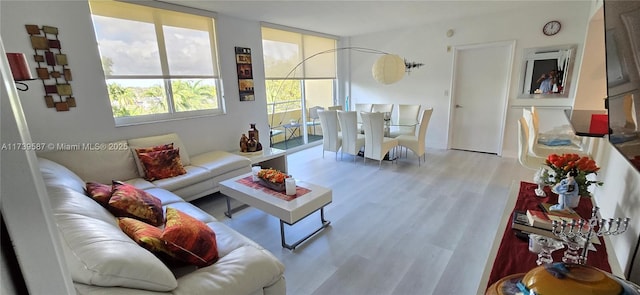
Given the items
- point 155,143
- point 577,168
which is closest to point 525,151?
point 577,168

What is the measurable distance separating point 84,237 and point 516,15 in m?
5.68

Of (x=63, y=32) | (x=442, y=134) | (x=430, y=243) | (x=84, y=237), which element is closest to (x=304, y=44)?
(x=442, y=134)

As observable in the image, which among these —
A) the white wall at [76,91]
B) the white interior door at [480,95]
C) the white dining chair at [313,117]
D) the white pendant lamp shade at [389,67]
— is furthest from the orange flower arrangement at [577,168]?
the white dining chair at [313,117]

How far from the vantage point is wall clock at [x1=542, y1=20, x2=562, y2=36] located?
4.01 metres

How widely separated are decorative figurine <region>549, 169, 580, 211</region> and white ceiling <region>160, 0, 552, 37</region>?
2.96 metres

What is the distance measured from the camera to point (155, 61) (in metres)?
3.44

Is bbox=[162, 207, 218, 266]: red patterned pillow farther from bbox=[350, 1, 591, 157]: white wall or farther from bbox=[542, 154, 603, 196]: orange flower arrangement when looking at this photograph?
bbox=[350, 1, 591, 157]: white wall

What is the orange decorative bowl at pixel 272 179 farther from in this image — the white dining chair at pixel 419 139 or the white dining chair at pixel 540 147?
the white dining chair at pixel 540 147

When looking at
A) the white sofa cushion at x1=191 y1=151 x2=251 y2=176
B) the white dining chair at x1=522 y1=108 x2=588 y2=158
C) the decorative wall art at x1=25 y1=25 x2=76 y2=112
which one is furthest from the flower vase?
the decorative wall art at x1=25 y1=25 x2=76 y2=112

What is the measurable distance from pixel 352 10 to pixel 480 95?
2774mm

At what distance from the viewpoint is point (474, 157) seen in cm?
482

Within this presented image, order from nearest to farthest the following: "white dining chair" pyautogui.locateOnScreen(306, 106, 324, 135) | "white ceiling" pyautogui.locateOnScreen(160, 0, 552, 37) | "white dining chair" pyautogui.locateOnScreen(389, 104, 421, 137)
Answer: "white ceiling" pyautogui.locateOnScreen(160, 0, 552, 37) < "white dining chair" pyautogui.locateOnScreen(389, 104, 421, 137) < "white dining chair" pyautogui.locateOnScreen(306, 106, 324, 135)

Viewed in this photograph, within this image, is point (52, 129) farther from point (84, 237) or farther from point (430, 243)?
point (430, 243)

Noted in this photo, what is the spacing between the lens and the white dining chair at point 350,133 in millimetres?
4367
